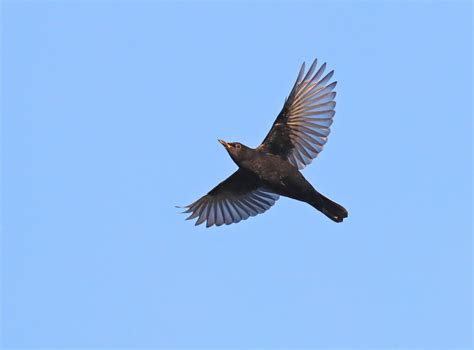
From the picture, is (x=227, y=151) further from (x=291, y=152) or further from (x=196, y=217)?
(x=196, y=217)

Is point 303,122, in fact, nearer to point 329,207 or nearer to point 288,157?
point 288,157

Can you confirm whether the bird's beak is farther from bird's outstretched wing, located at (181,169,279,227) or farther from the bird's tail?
the bird's tail

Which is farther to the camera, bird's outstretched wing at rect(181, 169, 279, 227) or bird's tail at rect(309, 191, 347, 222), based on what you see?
bird's outstretched wing at rect(181, 169, 279, 227)

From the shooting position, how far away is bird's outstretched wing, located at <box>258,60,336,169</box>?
18.3m

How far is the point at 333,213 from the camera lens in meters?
18.0

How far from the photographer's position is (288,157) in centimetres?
1834

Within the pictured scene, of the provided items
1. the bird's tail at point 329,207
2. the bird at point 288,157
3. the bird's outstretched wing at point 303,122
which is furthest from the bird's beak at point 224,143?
the bird's tail at point 329,207

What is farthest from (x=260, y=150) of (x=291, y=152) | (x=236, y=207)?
(x=236, y=207)

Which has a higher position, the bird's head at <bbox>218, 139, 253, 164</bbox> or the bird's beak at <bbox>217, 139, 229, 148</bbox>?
the bird's beak at <bbox>217, 139, 229, 148</bbox>

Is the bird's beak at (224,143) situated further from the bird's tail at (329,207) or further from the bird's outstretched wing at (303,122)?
the bird's tail at (329,207)

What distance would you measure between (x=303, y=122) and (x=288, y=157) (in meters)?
0.65

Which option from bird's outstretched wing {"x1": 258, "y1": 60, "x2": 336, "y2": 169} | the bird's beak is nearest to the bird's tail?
bird's outstretched wing {"x1": 258, "y1": 60, "x2": 336, "y2": 169}

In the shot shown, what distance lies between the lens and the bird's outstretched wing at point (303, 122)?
18266 mm

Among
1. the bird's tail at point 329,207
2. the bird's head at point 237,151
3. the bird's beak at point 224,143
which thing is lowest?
the bird's tail at point 329,207
